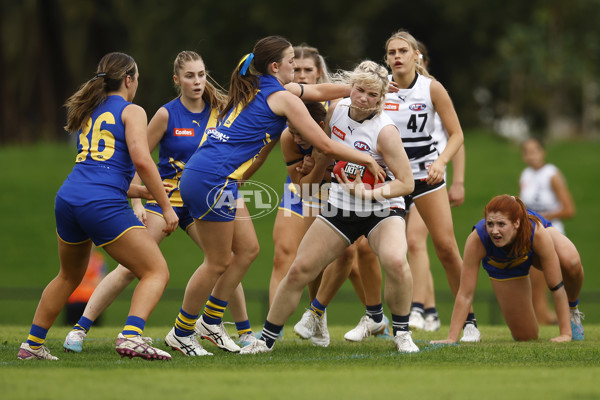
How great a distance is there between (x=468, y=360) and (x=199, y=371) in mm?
1975

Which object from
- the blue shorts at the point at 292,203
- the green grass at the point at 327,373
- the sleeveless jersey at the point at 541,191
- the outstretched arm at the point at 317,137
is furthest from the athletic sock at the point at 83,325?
the sleeveless jersey at the point at 541,191

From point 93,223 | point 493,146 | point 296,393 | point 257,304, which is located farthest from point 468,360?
point 493,146

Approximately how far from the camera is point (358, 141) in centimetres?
659

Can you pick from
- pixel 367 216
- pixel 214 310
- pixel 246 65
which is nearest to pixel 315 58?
pixel 246 65

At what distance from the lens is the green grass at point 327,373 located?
4734 millimetres

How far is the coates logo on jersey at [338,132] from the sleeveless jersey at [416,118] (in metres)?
1.06

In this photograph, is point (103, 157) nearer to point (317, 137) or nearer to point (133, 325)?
point (133, 325)

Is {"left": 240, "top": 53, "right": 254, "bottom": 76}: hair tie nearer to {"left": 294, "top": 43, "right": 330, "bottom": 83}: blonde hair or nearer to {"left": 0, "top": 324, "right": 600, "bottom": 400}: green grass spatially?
{"left": 294, "top": 43, "right": 330, "bottom": 83}: blonde hair

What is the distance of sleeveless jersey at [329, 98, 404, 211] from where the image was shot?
21.3 ft

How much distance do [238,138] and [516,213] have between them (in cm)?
237

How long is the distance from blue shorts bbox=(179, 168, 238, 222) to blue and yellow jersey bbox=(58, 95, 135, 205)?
0.46m

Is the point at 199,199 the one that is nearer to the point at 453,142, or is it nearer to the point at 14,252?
the point at 453,142

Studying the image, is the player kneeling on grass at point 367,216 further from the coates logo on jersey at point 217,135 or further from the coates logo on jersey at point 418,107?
the coates logo on jersey at point 418,107

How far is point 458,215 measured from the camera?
21.6 meters
